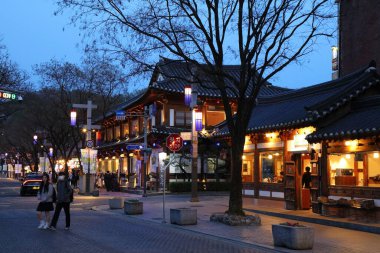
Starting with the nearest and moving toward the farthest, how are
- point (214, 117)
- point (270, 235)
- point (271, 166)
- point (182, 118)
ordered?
1. point (270, 235)
2. point (271, 166)
3. point (182, 118)
4. point (214, 117)

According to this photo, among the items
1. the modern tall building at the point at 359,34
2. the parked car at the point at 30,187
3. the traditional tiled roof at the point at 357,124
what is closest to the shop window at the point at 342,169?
the traditional tiled roof at the point at 357,124

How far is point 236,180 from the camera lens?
58.9 feet

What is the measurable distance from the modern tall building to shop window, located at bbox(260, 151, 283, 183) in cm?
762

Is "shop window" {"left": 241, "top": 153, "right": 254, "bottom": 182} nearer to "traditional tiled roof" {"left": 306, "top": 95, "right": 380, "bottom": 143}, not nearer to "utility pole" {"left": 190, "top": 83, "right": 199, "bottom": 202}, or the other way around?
"utility pole" {"left": 190, "top": 83, "right": 199, "bottom": 202}

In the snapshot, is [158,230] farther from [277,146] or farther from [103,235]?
[277,146]

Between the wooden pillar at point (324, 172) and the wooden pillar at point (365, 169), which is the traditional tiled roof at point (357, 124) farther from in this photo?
the wooden pillar at point (365, 169)

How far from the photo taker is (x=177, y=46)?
18.4m

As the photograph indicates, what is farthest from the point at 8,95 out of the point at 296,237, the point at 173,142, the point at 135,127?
the point at 135,127

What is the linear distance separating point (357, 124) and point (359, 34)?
12.2 m

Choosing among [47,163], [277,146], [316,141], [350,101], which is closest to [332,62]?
[277,146]

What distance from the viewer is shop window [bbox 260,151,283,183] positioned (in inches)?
1030

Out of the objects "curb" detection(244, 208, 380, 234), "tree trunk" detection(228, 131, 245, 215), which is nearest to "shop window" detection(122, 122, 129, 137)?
"curb" detection(244, 208, 380, 234)

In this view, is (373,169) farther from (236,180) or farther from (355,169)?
(236,180)

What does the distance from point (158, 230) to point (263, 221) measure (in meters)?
4.57
